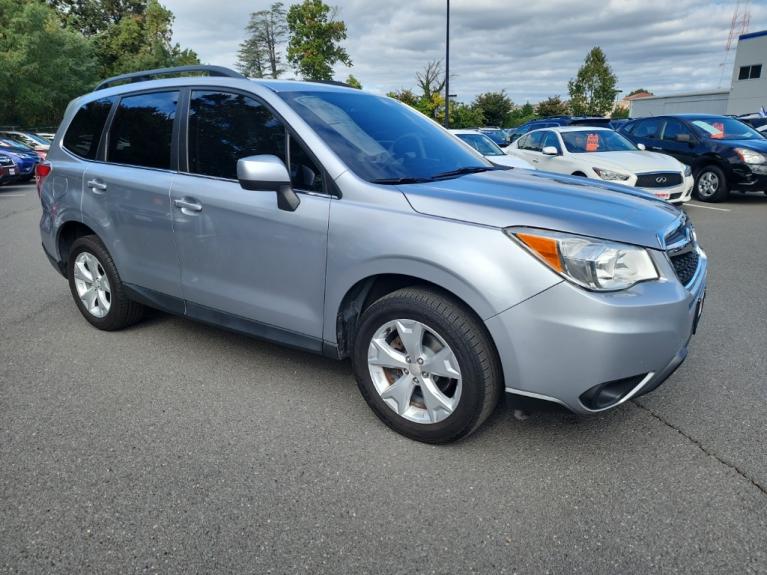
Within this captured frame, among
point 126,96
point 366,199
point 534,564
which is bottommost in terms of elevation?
point 534,564

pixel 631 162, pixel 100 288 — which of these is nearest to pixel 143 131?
pixel 100 288

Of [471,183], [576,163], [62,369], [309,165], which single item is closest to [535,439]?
[471,183]

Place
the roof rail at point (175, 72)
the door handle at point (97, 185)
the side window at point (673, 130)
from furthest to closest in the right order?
1. the side window at point (673, 130)
2. the door handle at point (97, 185)
3. the roof rail at point (175, 72)

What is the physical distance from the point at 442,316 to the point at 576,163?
25.1 feet

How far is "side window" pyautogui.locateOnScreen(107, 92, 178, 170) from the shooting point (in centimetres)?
373

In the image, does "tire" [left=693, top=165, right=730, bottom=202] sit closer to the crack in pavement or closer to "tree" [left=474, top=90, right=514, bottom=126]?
the crack in pavement

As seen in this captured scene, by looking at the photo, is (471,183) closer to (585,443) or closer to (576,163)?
(585,443)

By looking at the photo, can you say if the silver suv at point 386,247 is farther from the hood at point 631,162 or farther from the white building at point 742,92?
the white building at point 742,92

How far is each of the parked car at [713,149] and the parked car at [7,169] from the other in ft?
53.9

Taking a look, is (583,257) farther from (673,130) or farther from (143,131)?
(673,130)

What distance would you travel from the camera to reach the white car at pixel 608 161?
8906 mm

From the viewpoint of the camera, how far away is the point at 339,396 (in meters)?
3.43

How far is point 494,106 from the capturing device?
48469 mm

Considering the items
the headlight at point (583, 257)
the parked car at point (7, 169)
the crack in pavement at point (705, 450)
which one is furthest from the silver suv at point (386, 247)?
the parked car at point (7, 169)
